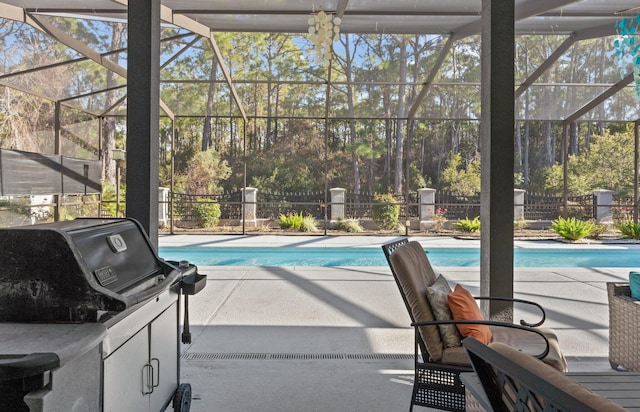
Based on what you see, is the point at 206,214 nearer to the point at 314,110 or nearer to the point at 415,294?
the point at 314,110

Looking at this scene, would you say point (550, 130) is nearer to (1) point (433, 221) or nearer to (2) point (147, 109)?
(1) point (433, 221)

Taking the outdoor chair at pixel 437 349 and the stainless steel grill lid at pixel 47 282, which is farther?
the outdoor chair at pixel 437 349

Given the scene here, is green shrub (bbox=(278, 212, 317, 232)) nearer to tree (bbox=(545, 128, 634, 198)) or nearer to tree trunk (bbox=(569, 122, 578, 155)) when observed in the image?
tree (bbox=(545, 128, 634, 198))

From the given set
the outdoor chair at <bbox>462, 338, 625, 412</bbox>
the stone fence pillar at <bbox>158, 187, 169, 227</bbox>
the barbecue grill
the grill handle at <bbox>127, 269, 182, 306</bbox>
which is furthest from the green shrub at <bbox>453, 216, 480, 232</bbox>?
the outdoor chair at <bbox>462, 338, 625, 412</bbox>

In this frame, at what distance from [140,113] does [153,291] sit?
151 centimetres

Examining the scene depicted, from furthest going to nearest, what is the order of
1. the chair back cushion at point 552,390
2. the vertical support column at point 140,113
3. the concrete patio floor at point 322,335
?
the vertical support column at point 140,113 < the concrete patio floor at point 322,335 < the chair back cushion at point 552,390

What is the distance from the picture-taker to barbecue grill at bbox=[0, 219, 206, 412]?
112cm

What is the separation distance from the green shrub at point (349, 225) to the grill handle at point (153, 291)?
10.5m

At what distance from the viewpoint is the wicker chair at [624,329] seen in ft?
8.96

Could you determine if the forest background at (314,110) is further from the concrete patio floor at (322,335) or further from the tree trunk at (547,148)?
the concrete patio floor at (322,335)

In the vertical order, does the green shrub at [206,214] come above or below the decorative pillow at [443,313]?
above

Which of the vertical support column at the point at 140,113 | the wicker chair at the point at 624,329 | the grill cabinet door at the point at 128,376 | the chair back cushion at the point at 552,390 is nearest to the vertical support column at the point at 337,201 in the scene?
the wicker chair at the point at 624,329

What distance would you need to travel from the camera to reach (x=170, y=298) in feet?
6.77


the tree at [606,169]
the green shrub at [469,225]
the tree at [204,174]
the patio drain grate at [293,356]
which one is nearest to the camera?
the patio drain grate at [293,356]
